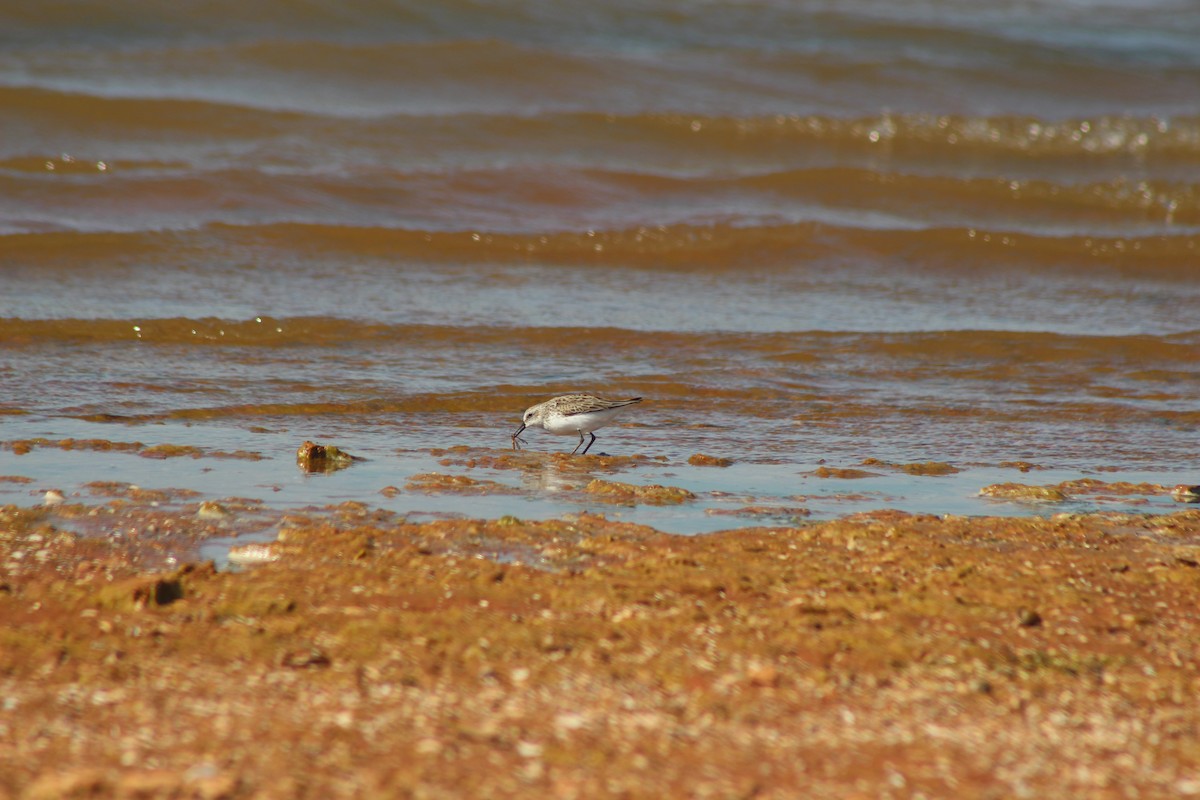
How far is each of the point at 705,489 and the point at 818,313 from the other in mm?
4899

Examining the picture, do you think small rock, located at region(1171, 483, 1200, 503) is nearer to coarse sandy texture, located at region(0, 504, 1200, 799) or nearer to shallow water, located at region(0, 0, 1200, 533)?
shallow water, located at region(0, 0, 1200, 533)

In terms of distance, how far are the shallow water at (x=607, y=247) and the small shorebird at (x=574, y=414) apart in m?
0.24

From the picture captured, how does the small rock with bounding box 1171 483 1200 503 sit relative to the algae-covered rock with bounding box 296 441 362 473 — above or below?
below

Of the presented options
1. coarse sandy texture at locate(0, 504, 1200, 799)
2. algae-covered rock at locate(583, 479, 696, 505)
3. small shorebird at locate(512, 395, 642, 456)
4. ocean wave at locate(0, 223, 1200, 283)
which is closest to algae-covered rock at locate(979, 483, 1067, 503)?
coarse sandy texture at locate(0, 504, 1200, 799)

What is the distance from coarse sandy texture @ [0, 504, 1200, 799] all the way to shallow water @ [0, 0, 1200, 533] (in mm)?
885

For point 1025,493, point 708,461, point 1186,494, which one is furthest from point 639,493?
point 1186,494

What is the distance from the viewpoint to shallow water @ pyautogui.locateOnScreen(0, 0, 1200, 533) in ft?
23.6

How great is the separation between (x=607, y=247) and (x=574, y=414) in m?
5.69

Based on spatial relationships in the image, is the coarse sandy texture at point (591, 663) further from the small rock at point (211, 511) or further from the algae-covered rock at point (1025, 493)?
the algae-covered rock at point (1025, 493)

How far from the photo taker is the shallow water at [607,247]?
7180mm

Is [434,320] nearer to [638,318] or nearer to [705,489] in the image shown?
[638,318]

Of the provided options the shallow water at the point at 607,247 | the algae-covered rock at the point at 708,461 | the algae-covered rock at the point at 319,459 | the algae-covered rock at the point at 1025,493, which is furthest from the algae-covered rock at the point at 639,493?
the algae-covered rock at the point at 1025,493

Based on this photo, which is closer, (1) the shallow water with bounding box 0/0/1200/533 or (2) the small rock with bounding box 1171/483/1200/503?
(2) the small rock with bounding box 1171/483/1200/503

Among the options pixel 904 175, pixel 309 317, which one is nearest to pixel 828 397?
pixel 309 317
